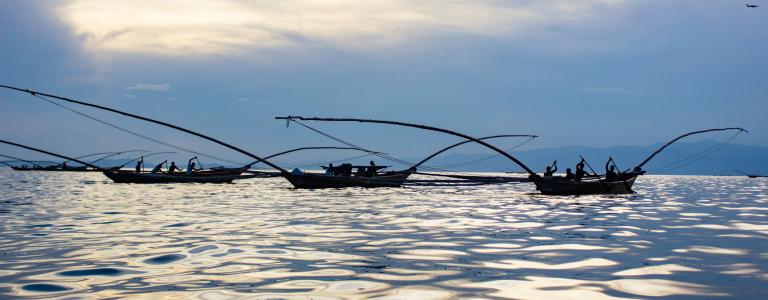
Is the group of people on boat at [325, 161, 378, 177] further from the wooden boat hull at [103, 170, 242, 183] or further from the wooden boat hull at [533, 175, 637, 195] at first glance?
the wooden boat hull at [533, 175, 637, 195]

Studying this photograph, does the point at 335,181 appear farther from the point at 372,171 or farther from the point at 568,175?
the point at 568,175

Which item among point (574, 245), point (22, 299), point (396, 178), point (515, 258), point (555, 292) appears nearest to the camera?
point (22, 299)

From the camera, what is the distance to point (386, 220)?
18.8m

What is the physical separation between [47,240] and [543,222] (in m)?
11.9

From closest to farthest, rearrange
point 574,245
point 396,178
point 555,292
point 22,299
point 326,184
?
point 22,299, point 555,292, point 574,245, point 326,184, point 396,178

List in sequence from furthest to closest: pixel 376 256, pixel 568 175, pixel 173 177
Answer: pixel 173 177, pixel 568 175, pixel 376 256

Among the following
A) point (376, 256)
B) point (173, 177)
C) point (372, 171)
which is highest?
point (372, 171)

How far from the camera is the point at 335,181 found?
39938 millimetres

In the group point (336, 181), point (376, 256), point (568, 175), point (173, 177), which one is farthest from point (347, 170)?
point (376, 256)

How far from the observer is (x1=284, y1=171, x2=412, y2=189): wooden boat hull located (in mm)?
39375

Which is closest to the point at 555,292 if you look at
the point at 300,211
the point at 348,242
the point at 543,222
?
the point at 348,242

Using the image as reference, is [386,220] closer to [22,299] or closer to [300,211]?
[300,211]

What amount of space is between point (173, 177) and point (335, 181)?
11.2 m

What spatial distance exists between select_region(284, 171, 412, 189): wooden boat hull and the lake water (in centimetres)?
1895
